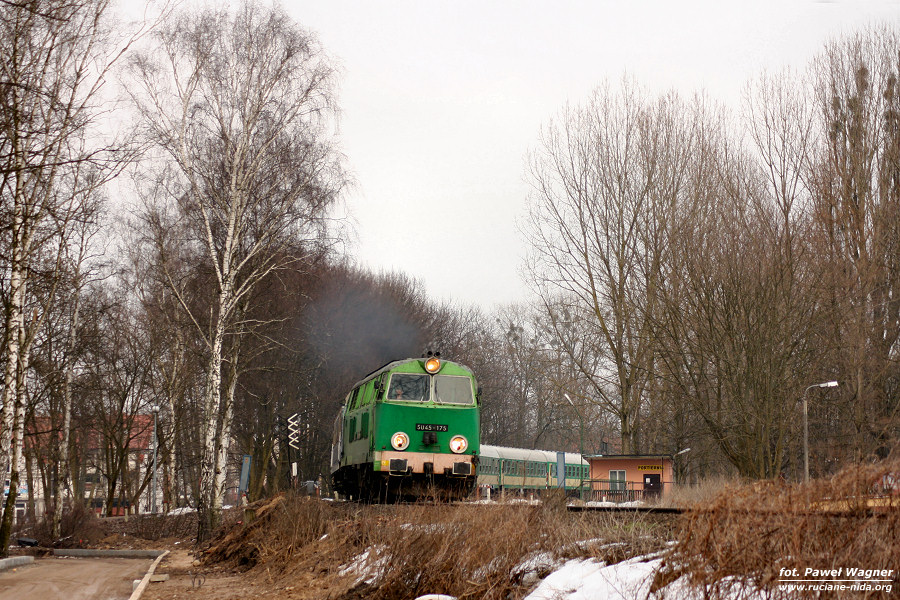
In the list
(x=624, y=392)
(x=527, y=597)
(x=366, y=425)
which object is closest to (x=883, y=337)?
(x=624, y=392)

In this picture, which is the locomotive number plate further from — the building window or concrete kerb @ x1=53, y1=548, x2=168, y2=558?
the building window

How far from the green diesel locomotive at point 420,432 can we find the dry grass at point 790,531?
11105 millimetres

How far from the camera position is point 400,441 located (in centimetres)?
1728

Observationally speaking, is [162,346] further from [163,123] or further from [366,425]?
[366,425]

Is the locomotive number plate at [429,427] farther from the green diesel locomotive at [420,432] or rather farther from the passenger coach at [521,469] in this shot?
the passenger coach at [521,469]

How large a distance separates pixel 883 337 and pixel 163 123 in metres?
24.9

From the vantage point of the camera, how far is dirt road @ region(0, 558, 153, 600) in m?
12.1

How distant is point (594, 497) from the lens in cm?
2816

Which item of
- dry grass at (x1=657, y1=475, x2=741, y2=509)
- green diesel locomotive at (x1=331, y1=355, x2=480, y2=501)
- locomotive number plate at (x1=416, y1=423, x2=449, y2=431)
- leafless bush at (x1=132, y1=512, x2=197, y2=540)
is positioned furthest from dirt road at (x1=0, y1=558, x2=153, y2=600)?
dry grass at (x1=657, y1=475, x2=741, y2=509)

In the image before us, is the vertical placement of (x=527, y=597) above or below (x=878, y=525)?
below

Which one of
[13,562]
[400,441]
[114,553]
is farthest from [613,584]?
[114,553]

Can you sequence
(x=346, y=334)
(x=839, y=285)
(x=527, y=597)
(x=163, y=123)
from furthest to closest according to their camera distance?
(x=346, y=334) → (x=839, y=285) → (x=163, y=123) → (x=527, y=597)

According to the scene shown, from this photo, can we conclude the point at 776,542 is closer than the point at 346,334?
Yes

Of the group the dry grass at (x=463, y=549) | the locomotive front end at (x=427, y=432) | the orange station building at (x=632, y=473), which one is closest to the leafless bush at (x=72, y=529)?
the locomotive front end at (x=427, y=432)
